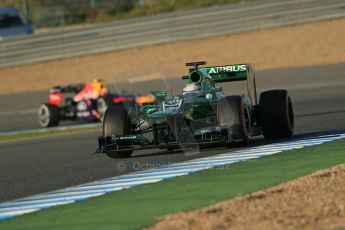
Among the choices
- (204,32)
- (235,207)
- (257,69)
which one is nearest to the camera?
(235,207)

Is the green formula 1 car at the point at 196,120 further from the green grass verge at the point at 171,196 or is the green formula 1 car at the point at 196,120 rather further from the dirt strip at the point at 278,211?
the dirt strip at the point at 278,211

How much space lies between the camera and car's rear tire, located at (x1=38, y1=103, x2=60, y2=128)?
25672 millimetres

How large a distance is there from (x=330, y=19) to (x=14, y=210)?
2425cm

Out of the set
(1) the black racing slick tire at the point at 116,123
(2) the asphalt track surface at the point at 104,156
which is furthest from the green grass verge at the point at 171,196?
(1) the black racing slick tire at the point at 116,123

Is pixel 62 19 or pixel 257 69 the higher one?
pixel 62 19

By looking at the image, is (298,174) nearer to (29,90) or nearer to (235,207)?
(235,207)

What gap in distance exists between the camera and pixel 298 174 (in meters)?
9.98

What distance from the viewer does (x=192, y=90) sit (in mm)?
13695

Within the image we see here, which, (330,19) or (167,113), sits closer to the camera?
(167,113)

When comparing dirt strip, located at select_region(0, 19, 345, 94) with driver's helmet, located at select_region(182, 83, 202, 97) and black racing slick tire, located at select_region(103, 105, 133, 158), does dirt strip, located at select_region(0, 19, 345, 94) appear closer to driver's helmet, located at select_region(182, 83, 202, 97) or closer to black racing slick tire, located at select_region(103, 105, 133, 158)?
driver's helmet, located at select_region(182, 83, 202, 97)

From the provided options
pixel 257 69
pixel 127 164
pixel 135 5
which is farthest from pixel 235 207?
pixel 135 5

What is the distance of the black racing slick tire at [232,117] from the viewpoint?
42.0 feet

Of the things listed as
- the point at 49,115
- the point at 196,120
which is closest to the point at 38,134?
the point at 49,115

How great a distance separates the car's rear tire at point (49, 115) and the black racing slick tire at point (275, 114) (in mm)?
12277
